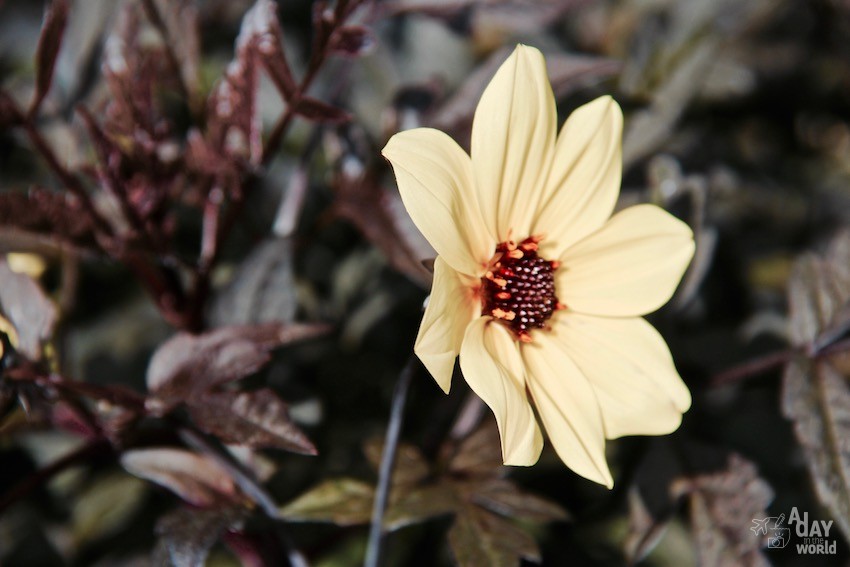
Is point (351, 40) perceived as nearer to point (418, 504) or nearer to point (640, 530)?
point (418, 504)

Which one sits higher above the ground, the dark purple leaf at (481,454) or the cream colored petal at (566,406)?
the cream colored petal at (566,406)

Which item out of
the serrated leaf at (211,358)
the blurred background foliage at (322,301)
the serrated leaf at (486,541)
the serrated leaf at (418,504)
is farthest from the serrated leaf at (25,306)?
the serrated leaf at (486,541)

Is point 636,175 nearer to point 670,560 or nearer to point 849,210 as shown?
point 849,210

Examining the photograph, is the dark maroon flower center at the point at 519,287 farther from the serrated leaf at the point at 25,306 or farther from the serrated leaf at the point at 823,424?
the serrated leaf at the point at 25,306

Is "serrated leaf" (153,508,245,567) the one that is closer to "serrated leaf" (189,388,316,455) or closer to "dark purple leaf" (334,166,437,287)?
"serrated leaf" (189,388,316,455)

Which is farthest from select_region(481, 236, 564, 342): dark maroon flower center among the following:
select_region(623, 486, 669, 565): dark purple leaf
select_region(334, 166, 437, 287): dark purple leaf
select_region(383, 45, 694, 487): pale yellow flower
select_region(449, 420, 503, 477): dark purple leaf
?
select_region(623, 486, 669, 565): dark purple leaf

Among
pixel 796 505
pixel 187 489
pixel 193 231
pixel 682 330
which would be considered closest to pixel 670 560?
pixel 796 505
